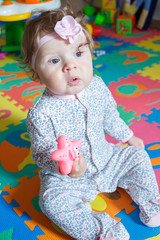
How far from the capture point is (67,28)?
29.1 inches

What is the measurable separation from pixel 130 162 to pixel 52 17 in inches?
19.4

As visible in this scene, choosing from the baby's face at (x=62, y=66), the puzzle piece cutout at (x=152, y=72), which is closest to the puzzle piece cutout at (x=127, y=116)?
the puzzle piece cutout at (x=152, y=72)

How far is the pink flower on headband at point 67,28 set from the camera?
733mm

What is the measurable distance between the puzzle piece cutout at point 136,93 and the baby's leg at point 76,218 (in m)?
0.62

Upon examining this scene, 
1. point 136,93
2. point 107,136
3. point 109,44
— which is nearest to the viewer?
point 107,136

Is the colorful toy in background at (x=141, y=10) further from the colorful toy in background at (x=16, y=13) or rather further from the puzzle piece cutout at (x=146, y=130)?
the puzzle piece cutout at (x=146, y=130)

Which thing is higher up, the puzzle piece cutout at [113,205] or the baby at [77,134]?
the baby at [77,134]

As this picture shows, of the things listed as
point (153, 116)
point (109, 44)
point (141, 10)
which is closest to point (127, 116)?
point (153, 116)

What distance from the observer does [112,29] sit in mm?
2471

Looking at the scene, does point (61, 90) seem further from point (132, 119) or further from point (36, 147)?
point (132, 119)

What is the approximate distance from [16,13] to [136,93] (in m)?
0.94

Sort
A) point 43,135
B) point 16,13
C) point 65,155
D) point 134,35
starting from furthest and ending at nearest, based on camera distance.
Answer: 1. point 134,35
2. point 16,13
3. point 43,135
4. point 65,155

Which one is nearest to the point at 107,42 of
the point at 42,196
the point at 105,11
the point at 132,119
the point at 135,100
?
the point at 105,11

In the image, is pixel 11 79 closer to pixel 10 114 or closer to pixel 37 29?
pixel 10 114
